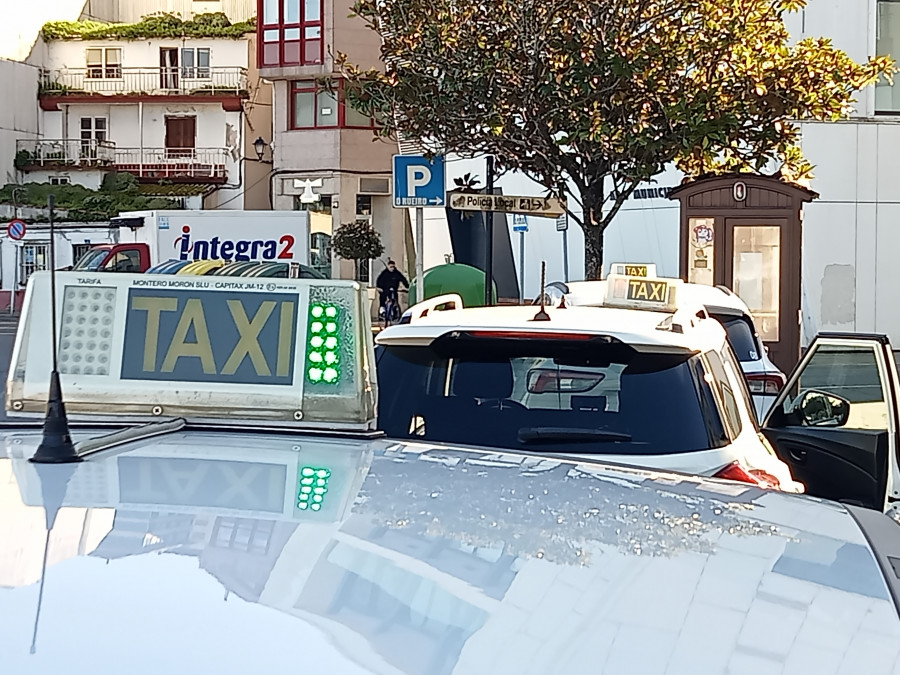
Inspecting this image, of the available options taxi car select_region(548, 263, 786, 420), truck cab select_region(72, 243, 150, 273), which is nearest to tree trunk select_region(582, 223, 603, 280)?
taxi car select_region(548, 263, 786, 420)

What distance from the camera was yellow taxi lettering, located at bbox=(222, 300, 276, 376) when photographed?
3253mm

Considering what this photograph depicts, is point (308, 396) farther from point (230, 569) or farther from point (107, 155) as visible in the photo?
point (107, 155)

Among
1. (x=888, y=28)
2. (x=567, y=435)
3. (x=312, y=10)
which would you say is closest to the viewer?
(x=567, y=435)

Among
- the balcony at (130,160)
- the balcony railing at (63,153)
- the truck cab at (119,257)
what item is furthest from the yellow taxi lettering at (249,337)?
the balcony railing at (63,153)

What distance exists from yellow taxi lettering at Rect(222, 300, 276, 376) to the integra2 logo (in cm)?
2736

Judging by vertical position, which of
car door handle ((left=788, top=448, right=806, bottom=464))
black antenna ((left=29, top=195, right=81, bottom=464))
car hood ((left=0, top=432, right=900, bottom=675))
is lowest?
car door handle ((left=788, top=448, right=806, bottom=464))

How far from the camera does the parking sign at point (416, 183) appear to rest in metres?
11.9

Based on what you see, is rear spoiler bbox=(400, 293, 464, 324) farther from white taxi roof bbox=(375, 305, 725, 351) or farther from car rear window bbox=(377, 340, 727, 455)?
car rear window bbox=(377, 340, 727, 455)

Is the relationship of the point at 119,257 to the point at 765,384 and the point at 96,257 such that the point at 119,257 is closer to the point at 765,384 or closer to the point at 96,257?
the point at 96,257

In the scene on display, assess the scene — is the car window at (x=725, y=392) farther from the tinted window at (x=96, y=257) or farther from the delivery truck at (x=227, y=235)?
the delivery truck at (x=227, y=235)

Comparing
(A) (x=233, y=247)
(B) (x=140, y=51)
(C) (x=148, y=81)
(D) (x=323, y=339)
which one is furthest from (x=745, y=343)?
(B) (x=140, y=51)

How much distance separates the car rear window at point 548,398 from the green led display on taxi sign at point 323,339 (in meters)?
1.63

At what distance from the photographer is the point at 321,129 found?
133ft

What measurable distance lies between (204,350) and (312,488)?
2.79 feet
